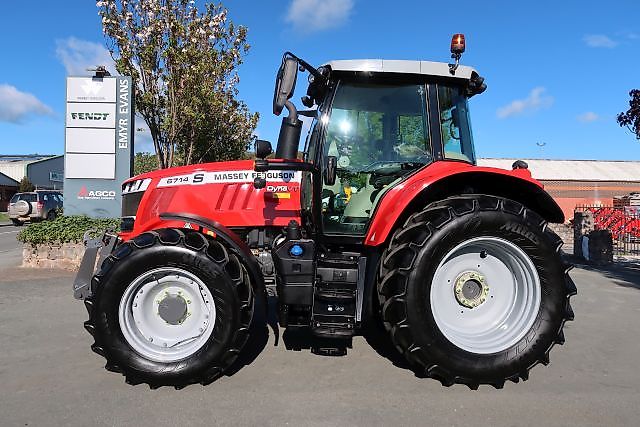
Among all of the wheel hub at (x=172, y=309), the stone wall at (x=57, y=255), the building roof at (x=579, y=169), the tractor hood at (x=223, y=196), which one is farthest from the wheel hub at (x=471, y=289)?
the building roof at (x=579, y=169)

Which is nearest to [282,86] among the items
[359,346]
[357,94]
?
[357,94]

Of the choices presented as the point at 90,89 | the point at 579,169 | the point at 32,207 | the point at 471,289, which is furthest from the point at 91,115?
the point at 579,169

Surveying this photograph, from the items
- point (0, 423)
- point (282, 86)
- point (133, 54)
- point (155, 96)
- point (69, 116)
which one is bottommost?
point (0, 423)

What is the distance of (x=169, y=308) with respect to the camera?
3422mm

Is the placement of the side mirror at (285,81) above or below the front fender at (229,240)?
above

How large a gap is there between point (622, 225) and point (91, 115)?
16638 millimetres

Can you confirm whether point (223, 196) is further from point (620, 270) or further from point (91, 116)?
point (620, 270)

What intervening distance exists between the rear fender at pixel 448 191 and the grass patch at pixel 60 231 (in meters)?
6.29

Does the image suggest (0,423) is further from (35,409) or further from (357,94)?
(357,94)

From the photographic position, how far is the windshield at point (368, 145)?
3754mm

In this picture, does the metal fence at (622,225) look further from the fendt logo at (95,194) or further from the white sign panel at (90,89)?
the white sign panel at (90,89)

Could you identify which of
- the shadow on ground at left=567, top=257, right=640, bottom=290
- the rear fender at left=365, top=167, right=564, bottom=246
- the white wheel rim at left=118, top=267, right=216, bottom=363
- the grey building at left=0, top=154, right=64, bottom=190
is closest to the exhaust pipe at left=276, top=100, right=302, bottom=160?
the rear fender at left=365, top=167, right=564, bottom=246

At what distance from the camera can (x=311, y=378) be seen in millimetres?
3486

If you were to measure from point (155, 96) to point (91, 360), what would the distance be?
8.83 m
